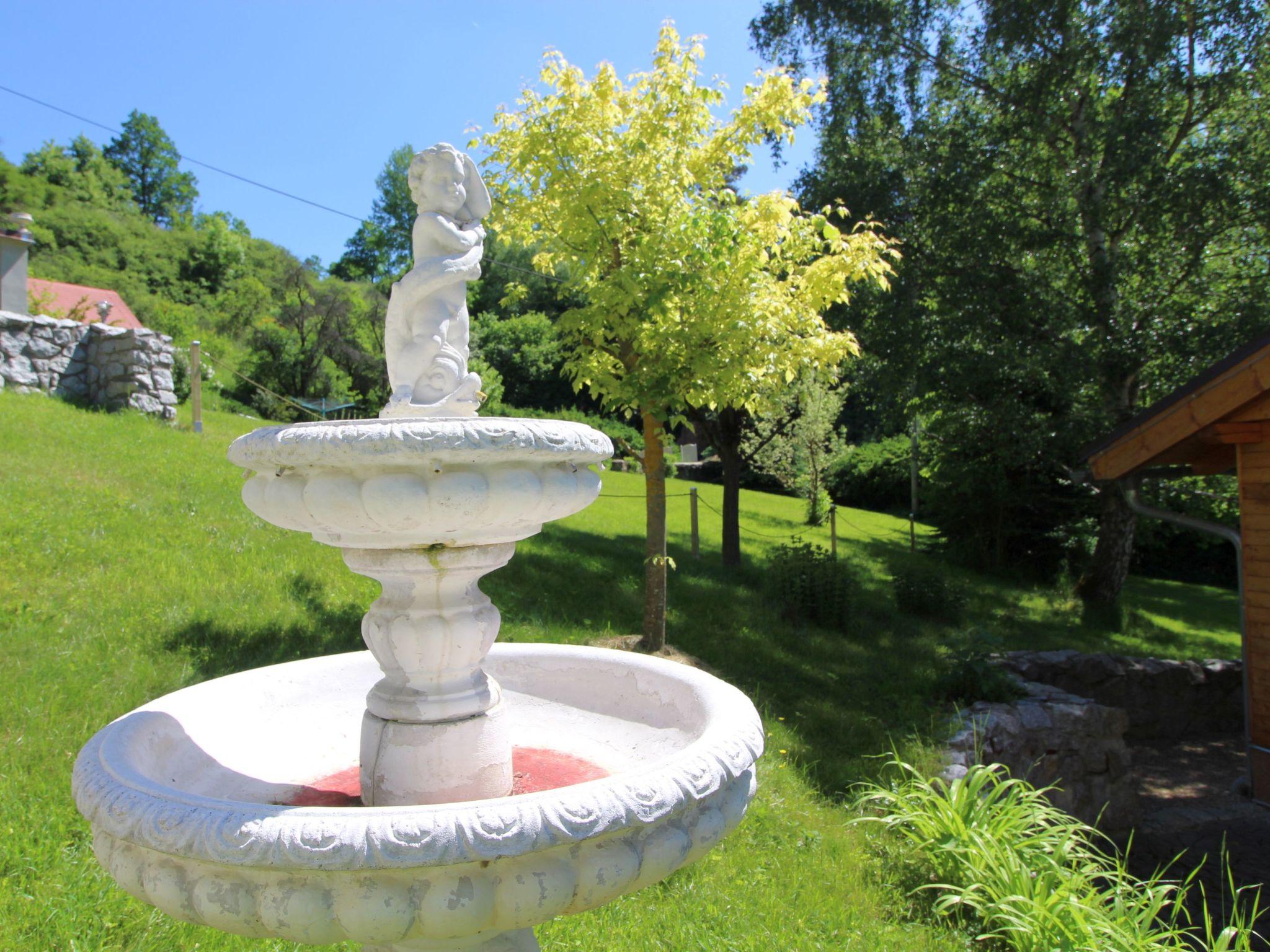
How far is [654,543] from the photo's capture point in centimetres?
745

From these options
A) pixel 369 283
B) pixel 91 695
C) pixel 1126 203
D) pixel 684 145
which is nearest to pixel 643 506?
pixel 1126 203

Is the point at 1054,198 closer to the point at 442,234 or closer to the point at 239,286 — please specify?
the point at 442,234

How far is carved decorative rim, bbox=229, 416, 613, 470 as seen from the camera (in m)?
1.82

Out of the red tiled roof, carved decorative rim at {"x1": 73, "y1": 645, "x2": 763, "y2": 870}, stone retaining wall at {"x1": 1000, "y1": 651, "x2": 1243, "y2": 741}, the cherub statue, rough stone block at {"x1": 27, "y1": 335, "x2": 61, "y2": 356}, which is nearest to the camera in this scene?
carved decorative rim at {"x1": 73, "y1": 645, "x2": 763, "y2": 870}

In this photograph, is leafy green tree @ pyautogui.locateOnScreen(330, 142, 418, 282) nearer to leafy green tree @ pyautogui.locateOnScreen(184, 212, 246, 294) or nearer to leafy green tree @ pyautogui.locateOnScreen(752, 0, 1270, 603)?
leafy green tree @ pyautogui.locateOnScreen(184, 212, 246, 294)

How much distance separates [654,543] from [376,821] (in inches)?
232

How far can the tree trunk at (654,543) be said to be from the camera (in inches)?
290

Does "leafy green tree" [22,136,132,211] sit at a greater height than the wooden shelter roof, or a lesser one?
greater

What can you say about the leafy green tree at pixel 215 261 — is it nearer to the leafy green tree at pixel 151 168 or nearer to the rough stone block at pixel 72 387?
the leafy green tree at pixel 151 168

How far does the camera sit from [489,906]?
65.9 inches

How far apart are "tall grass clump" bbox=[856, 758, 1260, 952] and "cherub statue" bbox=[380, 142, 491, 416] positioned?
3.28 metres

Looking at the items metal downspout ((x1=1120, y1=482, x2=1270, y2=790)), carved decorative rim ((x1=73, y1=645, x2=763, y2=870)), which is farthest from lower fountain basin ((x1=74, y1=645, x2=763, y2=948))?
metal downspout ((x1=1120, y1=482, x2=1270, y2=790))

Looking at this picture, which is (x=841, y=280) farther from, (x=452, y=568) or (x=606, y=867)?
(x=606, y=867)

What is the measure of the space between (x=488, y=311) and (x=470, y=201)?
41.3 m
